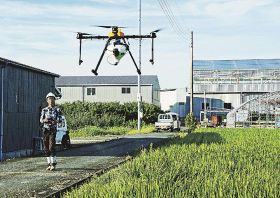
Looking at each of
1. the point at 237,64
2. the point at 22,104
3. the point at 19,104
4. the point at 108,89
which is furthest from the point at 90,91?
the point at 19,104

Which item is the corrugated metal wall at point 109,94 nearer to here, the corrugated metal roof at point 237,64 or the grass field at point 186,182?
the corrugated metal roof at point 237,64

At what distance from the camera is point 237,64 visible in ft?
224

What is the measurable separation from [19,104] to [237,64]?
50511 millimetres

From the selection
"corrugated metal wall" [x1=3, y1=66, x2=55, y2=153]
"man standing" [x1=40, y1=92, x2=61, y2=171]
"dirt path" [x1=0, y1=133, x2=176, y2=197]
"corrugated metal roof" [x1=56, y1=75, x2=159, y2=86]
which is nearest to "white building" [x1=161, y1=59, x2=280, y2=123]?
"corrugated metal roof" [x1=56, y1=75, x2=159, y2=86]

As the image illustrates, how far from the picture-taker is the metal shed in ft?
63.8

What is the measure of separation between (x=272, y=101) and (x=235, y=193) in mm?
45435

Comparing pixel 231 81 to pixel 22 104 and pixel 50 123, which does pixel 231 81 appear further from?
pixel 50 123

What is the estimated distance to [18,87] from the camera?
68.7ft

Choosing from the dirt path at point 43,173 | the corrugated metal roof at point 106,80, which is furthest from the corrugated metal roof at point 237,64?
the dirt path at point 43,173

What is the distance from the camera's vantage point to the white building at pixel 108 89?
67.6m

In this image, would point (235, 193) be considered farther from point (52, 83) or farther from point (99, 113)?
point (99, 113)

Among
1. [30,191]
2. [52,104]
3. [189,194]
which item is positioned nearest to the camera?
[189,194]

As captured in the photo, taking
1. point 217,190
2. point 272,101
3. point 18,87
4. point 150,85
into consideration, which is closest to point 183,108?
point 150,85

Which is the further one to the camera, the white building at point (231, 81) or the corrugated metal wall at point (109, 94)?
the corrugated metal wall at point (109, 94)
